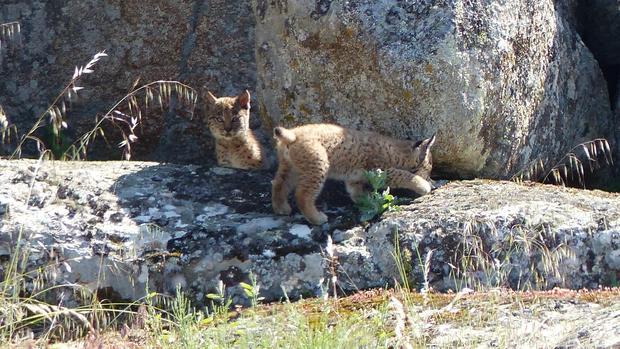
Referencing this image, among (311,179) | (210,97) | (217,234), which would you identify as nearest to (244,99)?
(210,97)

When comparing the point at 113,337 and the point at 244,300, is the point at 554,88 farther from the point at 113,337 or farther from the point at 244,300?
the point at 113,337

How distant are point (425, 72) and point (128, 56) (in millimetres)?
3417

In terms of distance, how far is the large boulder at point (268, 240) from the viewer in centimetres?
685

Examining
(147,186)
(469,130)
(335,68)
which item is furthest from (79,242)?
(469,130)

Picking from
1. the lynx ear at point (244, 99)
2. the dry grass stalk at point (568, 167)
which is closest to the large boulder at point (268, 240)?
the dry grass stalk at point (568, 167)

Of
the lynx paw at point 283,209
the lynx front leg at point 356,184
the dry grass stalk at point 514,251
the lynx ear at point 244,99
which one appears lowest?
the dry grass stalk at point 514,251

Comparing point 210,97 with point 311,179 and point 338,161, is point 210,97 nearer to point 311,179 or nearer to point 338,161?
point 338,161

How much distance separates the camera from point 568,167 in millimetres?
9414

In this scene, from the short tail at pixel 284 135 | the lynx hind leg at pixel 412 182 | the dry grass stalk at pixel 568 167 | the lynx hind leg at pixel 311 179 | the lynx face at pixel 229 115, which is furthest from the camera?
the lynx face at pixel 229 115

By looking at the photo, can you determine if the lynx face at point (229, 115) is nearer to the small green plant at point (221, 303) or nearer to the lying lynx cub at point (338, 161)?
the lying lynx cub at point (338, 161)

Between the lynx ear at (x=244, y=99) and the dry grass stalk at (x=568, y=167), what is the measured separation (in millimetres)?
2458

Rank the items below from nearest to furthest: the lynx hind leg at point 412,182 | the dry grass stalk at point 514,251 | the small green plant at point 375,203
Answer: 1. the dry grass stalk at point 514,251
2. the small green plant at point 375,203
3. the lynx hind leg at point 412,182

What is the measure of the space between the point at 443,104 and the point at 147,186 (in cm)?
231

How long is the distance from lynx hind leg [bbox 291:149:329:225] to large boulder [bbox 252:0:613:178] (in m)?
0.58
